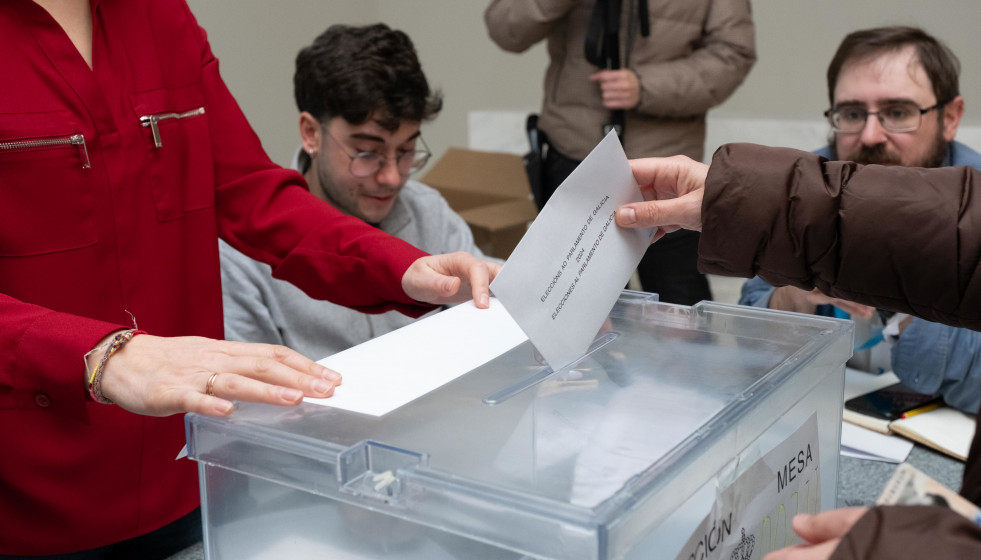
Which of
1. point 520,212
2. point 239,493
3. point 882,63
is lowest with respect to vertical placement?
point 520,212

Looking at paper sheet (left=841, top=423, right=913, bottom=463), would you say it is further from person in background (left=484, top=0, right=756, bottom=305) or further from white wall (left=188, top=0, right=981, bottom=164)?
white wall (left=188, top=0, right=981, bottom=164)

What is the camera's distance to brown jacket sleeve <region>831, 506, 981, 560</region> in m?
0.43

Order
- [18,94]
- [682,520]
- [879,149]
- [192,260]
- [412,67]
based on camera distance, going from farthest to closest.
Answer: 1. [412,67]
2. [879,149]
3. [192,260]
4. [18,94]
5. [682,520]

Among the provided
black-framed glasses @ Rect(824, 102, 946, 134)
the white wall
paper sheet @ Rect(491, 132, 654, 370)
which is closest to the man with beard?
black-framed glasses @ Rect(824, 102, 946, 134)

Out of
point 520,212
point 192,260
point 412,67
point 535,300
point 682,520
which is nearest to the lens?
point 682,520

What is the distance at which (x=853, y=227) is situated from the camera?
722 mm

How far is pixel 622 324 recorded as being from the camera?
2.74 feet

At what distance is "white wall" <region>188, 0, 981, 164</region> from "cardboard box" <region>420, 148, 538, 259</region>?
91 centimetres

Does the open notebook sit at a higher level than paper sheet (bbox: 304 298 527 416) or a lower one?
lower

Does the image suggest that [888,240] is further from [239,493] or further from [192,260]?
[192,260]

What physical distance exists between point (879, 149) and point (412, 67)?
903mm

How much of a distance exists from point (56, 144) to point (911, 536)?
2.62ft

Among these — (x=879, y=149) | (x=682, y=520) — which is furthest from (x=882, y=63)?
(x=682, y=520)

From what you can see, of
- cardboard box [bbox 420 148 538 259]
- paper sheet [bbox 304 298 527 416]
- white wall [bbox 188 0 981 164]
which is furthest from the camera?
white wall [bbox 188 0 981 164]
